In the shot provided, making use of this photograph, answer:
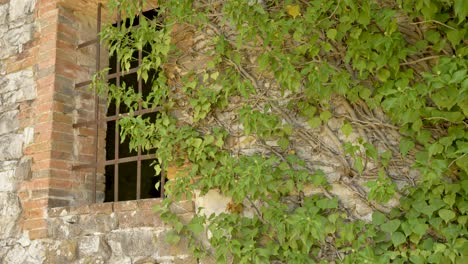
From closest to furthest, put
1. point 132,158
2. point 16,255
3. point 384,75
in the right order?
point 384,75 → point 132,158 → point 16,255

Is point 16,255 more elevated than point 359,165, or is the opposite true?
point 359,165

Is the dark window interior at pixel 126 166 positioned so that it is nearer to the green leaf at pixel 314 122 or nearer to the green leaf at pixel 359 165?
the green leaf at pixel 314 122

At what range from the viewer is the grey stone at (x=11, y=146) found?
3.91 m

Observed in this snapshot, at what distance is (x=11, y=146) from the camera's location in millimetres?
3957

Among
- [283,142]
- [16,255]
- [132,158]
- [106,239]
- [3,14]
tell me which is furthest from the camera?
[3,14]

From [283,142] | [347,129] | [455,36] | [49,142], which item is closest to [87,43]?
[49,142]

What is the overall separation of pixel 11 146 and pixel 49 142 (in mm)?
449

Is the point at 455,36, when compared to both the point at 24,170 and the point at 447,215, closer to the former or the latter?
the point at 447,215

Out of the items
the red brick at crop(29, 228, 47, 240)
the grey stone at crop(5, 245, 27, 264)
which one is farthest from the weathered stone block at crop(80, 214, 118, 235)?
the grey stone at crop(5, 245, 27, 264)

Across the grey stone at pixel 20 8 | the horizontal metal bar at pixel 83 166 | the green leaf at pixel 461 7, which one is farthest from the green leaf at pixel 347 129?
the grey stone at pixel 20 8

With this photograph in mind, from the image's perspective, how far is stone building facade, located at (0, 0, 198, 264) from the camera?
138 inches

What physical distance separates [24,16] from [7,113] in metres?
0.76

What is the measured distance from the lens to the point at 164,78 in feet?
10.6

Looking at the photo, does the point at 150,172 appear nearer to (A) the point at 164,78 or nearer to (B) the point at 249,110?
(A) the point at 164,78
